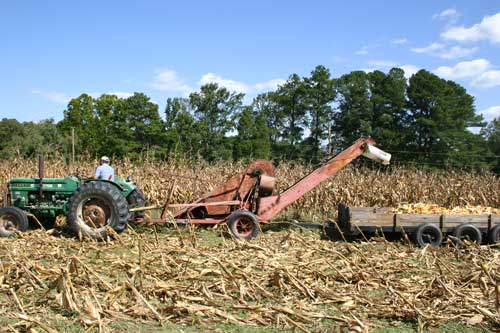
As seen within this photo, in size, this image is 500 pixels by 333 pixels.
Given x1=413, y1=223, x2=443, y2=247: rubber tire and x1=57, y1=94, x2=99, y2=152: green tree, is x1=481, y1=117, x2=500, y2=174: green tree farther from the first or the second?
x1=57, y1=94, x2=99, y2=152: green tree

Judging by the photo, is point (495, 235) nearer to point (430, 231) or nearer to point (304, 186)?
point (430, 231)

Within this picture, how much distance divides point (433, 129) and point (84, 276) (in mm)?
33404

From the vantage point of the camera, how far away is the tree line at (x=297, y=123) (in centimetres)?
3481

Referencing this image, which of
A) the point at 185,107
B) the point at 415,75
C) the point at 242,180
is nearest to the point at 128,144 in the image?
the point at 185,107

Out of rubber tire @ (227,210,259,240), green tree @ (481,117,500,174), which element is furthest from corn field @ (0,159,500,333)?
green tree @ (481,117,500,174)

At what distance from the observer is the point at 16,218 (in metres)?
9.10

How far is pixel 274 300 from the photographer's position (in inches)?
200

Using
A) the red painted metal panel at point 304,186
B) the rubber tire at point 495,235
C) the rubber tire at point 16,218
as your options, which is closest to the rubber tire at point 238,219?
the red painted metal panel at point 304,186

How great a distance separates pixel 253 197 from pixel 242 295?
467 centimetres

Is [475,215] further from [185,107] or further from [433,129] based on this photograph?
[185,107]

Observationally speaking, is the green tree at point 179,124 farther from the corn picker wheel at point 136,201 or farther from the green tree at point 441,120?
the corn picker wheel at point 136,201

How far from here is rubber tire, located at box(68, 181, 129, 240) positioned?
28.2 feet

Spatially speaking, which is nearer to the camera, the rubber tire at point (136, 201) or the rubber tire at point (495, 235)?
the rubber tire at point (495, 235)

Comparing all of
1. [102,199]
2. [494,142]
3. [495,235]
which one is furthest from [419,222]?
[494,142]
